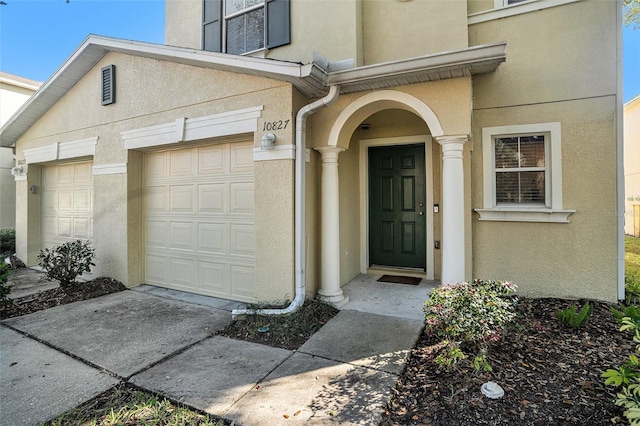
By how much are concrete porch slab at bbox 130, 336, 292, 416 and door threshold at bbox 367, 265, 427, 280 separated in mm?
2969

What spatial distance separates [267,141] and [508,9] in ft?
12.6

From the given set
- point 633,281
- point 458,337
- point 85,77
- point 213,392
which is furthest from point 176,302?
point 633,281

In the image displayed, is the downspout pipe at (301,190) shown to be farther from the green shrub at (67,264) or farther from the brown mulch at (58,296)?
the green shrub at (67,264)

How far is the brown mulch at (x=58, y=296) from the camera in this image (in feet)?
14.6

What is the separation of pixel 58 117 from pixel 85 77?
115 centimetres

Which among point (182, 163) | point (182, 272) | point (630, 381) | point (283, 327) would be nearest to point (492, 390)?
point (630, 381)

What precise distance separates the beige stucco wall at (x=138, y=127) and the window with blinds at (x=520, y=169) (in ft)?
10.1

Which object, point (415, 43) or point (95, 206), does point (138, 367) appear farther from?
point (415, 43)

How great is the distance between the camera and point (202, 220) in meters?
5.04

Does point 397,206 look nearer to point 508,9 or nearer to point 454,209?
point 454,209

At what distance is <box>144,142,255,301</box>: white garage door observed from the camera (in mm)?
4672

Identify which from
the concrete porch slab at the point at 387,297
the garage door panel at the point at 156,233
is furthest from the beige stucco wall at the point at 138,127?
the concrete porch slab at the point at 387,297

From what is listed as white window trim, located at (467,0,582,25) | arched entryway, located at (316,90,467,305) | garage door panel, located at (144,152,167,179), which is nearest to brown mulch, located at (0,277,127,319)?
garage door panel, located at (144,152,167,179)

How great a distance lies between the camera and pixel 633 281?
14.6 ft
